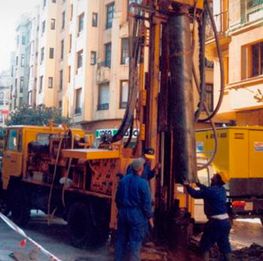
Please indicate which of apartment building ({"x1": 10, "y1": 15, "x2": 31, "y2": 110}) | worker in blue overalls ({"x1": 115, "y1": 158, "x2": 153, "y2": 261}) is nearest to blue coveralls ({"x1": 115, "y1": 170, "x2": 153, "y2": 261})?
worker in blue overalls ({"x1": 115, "y1": 158, "x2": 153, "y2": 261})

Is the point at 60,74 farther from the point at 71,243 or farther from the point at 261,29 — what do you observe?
the point at 71,243

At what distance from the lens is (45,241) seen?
32.2ft

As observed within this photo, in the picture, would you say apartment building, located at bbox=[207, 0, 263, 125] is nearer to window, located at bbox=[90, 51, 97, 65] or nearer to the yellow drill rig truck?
the yellow drill rig truck

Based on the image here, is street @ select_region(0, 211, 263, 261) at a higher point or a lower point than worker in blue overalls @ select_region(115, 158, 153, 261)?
lower

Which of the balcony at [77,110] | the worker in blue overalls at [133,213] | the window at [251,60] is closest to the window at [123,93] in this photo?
the balcony at [77,110]

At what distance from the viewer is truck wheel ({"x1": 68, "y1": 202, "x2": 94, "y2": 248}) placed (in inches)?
347

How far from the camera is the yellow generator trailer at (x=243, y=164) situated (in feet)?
35.9

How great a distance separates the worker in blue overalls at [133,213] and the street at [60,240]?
50 centimetres

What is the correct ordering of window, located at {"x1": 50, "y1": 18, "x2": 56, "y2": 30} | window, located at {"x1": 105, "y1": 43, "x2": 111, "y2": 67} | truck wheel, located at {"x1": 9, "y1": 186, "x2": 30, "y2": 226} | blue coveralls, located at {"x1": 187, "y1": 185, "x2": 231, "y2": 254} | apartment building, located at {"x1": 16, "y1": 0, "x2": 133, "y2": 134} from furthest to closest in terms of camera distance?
window, located at {"x1": 50, "y1": 18, "x2": 56, "y2": 30} < window, located at {"x1": 105, "y1": 43, "x2": 111, "y2": 67} < apartment building, located at {"x1": 16, "y1": 0, "x2": 133, "y2": 134} < truck wheel, located at {"x1": 9, "y1": 186, "x2": 30, "y2": 226} < blue coveralls, located at {"x1": 187, "y1": 185, "x2": 231, "y2": 254}

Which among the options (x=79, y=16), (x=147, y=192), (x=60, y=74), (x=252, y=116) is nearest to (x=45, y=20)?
(x=60, y=74)

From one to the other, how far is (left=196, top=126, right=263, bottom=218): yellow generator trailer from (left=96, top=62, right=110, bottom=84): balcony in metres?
19.7

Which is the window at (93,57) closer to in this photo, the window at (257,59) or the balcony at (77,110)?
the balcony at (77,110)

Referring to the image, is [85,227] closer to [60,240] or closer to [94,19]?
[60,240]

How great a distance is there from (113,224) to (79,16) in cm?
2905
